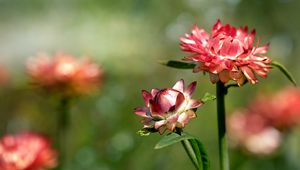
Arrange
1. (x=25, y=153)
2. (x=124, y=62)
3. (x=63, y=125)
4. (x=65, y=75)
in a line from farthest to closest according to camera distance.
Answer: (x=124, y=62) → (x=65, y=75) → (x=63, y=125) → (x=25, y=153)

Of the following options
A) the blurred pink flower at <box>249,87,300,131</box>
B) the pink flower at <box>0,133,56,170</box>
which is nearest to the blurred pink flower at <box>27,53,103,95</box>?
the pink flower at <box>0,133,56,170</box>

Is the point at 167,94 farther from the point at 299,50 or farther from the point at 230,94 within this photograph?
the point at 299,50

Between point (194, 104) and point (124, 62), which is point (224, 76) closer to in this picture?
point (194, 104)

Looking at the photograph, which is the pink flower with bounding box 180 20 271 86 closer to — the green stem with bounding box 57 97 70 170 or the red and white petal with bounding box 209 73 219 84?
the red and white petal with bounding box 209 73 219 84

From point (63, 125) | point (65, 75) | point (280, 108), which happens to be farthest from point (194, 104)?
point (280, 108)

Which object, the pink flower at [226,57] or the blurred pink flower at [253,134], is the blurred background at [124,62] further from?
the pink flower at [226,57]

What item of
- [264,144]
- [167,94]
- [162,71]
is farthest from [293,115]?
[167,94]
